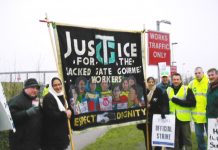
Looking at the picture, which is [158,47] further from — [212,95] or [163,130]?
[163,130]

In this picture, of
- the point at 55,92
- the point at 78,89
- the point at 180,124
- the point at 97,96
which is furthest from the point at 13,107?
the point at 180,124

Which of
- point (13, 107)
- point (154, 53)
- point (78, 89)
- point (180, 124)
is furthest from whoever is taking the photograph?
point (154, 53)

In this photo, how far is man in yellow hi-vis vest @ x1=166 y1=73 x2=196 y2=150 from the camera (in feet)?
27.0

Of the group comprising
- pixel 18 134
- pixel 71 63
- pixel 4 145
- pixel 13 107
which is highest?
pixel 71 63

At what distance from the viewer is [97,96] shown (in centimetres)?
727

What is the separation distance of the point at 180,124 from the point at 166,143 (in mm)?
724

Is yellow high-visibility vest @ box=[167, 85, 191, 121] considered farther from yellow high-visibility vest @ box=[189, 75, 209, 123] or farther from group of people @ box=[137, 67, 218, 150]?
yellow high-visibility vest @ box=[189, 75, 209, 123]

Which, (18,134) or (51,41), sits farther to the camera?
(51,41)

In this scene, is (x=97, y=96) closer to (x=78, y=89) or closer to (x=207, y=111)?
(x=78, y=89)

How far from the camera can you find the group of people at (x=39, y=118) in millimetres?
5820

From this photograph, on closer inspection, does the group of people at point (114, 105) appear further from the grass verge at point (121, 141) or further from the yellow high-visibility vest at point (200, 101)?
the grass verge at point (121, 141)

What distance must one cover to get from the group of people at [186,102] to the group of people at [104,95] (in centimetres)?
37

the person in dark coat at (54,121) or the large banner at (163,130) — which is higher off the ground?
the person in dark coat at (54,121)

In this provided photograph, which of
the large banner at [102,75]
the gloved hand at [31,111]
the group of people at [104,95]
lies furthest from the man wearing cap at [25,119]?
the group of people at [104,95]
